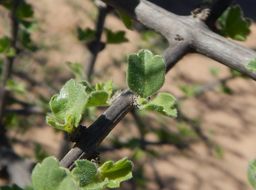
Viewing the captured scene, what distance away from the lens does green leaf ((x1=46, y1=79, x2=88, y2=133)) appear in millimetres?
450

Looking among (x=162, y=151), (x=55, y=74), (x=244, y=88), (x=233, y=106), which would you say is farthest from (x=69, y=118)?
(x=244, y=88)

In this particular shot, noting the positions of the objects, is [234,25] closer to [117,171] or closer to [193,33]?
[193,33]

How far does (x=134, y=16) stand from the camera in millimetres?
578

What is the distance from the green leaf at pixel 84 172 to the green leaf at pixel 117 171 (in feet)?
0.12

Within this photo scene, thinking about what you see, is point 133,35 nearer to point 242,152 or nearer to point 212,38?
point 242,152

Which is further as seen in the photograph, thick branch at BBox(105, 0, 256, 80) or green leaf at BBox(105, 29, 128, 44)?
green leaf at BBox(105, 29, 128, 44)

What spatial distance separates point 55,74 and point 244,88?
120 cm

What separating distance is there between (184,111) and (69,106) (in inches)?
90.8

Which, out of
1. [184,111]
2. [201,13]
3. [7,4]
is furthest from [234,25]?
[184,111]

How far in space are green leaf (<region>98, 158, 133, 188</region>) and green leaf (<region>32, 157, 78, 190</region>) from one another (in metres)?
0.08

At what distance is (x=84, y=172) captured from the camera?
41 centimetres

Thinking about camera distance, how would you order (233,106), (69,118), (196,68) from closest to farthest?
(69,118), (233,106), (196,68)

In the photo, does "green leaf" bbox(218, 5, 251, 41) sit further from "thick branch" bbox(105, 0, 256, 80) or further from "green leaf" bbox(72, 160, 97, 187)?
"green leaf" bbox(72, 160, 97, 187)

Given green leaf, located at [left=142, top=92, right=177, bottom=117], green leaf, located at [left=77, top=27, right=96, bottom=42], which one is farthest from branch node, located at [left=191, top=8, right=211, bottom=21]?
green leaf, located at [left=77, top=27, right=96, bottom=42]
